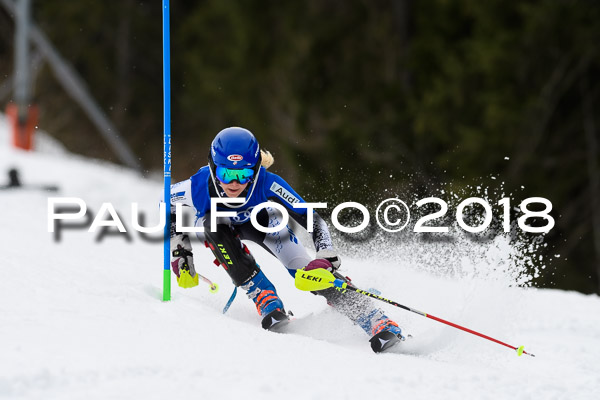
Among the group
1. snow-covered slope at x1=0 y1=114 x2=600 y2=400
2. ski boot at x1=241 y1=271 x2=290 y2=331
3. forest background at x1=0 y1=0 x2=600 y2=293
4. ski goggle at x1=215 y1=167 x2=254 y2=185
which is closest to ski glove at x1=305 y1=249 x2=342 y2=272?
ski boot at x1=241 y1=271 x2=290 y2=331

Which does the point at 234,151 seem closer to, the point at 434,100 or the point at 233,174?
the point at 233,174

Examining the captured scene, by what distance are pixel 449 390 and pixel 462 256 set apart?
2005 millimetres

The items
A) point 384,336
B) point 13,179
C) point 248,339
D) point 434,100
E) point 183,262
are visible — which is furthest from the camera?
point 434,100

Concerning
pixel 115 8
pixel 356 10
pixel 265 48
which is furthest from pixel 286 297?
pixel 115 8

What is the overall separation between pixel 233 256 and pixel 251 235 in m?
0.40

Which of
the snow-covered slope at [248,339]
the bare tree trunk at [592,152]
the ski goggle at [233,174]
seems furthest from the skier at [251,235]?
the bare tree trunk at [592,152]

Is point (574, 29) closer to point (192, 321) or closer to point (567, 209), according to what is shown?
point (567, 209)

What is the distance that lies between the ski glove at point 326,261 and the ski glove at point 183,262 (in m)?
0.74

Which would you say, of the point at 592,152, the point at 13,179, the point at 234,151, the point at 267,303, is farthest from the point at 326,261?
the point at 592,152

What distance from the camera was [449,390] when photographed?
343 centimetres

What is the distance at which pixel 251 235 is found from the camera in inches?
189

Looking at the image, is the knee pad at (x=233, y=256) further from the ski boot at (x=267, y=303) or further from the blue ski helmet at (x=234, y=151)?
the blue ski helmet at (x=234, y=151)

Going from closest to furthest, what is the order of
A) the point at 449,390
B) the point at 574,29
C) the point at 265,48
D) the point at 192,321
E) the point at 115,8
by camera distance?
the point at 449,390 → the point at 192,321 → the point at 574,29 → the point at 265,48 → the point at 115,8

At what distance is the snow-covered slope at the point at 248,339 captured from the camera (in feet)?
9.92
